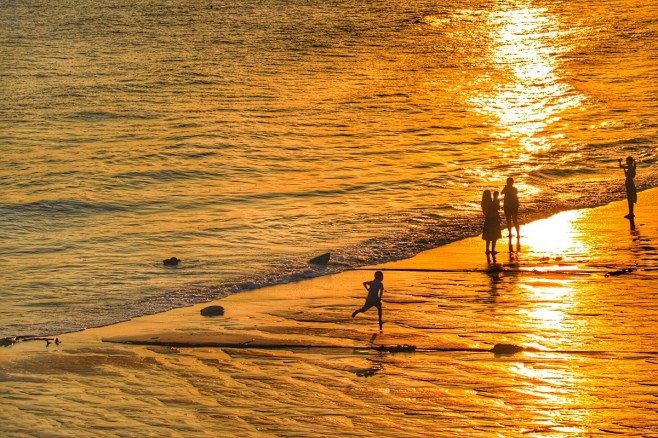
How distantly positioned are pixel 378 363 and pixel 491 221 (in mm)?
6217

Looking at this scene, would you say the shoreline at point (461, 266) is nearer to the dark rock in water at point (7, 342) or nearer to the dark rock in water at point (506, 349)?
the dark rock in water at point (7, 342)

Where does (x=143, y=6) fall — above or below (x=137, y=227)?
above

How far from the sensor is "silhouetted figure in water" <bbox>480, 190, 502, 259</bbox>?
18.4m

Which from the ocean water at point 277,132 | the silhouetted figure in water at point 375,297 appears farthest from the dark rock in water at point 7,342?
the silhouetted figure in water at point 375,297

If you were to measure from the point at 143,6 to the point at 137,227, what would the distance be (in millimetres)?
40933

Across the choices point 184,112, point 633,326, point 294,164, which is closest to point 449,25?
point 184,112

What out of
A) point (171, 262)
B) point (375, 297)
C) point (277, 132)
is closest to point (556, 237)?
point (375, 297)

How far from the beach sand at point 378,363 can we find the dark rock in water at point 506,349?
0.09 m

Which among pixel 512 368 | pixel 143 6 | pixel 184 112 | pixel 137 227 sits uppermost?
pixel 143 6

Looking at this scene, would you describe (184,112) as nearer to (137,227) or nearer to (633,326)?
(137,227)

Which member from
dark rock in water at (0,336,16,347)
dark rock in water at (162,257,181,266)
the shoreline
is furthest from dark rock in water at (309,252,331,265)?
dark rock in water at (0,336,16,347)

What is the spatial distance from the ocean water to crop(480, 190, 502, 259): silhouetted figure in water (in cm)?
170

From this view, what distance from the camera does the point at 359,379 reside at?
1240 centimetres

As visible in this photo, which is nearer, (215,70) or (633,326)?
(633,326)
